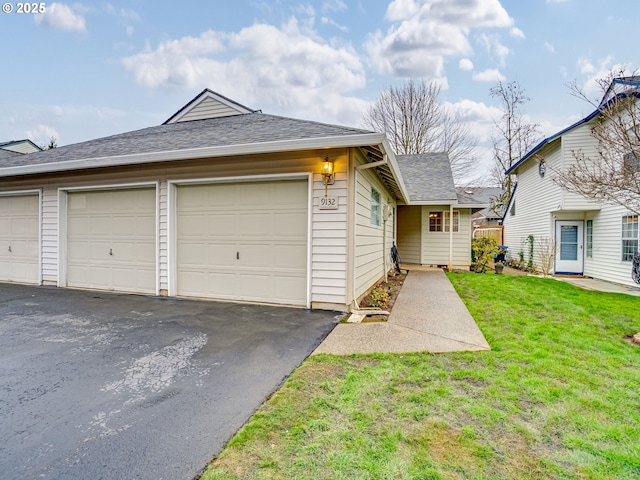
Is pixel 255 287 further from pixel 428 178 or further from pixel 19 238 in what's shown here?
pixel 428 178

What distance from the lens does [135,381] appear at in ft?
8.47

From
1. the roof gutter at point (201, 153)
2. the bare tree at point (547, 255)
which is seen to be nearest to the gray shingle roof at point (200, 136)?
the roof gutter at point (201, 153)

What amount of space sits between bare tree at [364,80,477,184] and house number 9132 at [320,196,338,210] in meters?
14.3

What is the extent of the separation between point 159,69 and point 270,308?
978 centimetres

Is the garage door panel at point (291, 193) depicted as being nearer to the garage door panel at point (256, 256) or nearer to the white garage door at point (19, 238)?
the garage door panel at point (256, 256)

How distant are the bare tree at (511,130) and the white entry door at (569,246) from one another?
8524 millimetres

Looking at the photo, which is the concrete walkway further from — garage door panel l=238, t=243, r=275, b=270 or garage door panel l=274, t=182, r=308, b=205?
garage door panel l=274, t=182, r=308, b=205

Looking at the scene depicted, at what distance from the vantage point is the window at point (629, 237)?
808 cm

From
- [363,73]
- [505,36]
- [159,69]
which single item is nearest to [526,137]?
[505,36]

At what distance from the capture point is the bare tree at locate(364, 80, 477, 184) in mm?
17969

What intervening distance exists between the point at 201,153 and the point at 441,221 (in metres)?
9.56

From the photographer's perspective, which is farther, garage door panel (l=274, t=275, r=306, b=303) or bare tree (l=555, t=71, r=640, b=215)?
garage door panel (l=274, t=275, r=306, b=303)

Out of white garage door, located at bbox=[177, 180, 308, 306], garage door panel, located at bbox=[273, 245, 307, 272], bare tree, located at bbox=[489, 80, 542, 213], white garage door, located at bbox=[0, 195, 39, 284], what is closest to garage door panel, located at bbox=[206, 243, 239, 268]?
white garage door, located at bbox=[177, 180, 308, 306]

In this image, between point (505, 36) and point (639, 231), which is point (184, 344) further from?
point (505, 36)
